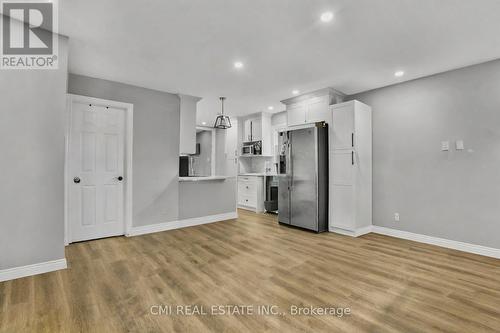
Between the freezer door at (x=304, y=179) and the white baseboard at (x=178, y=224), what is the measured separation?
1495mm

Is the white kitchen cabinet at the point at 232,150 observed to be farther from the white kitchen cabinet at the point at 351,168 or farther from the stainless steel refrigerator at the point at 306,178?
the white kitchen cabinet at the point at 351,168

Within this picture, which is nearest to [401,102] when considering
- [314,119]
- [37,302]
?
[314,119]

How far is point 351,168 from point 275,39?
2402 millimetres

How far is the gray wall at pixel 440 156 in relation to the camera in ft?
10.3

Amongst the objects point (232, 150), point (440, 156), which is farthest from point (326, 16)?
point (232, 150)

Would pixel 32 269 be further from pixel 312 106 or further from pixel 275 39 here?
pixel 312 106

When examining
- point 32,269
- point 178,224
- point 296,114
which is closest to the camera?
point 32,269

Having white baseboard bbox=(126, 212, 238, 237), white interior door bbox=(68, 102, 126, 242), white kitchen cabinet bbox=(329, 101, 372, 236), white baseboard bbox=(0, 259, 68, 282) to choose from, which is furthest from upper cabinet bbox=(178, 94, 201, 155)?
white kitchen cabinet bbox=(329, 101, 372, 236)

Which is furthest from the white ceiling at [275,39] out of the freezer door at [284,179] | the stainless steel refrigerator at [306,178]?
the freezer door at [284,179]

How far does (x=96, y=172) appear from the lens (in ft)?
12.3

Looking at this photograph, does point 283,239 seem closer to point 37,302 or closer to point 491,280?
point 491,280

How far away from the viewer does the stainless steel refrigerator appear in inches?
166

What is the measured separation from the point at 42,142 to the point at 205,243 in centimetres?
235

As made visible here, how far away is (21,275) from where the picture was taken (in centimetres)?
242
